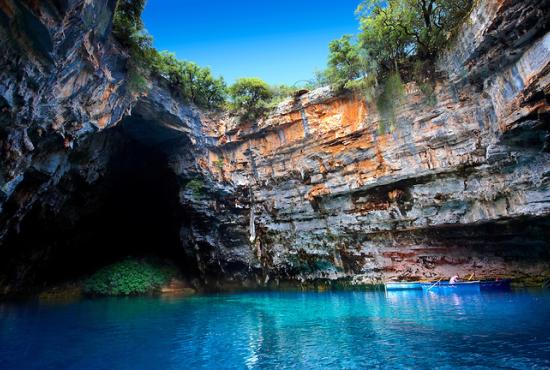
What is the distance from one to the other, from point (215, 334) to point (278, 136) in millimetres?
11116

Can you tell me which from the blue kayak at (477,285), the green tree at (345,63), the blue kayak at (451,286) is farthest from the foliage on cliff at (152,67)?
the blue kayak at (477,285)

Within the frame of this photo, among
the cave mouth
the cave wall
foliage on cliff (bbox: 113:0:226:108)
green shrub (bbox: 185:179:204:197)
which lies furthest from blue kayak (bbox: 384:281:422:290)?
foliage on cliff (bbox: 113:0:226:108)

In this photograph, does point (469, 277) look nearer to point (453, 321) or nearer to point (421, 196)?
point (421, 196)

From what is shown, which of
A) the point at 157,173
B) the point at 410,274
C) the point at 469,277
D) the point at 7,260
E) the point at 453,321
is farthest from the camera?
the point at 157,173

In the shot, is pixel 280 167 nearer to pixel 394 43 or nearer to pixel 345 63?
pixel 345 63

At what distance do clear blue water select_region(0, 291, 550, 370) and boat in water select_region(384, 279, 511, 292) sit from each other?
794 millimetres

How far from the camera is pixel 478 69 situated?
11.7 m

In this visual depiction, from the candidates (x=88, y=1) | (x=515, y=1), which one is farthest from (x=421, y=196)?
(x=88, y=1)

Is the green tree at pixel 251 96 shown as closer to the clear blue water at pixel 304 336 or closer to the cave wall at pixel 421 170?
the cave wall at pixel 421 170

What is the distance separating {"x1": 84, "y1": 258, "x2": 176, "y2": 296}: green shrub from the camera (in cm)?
2088

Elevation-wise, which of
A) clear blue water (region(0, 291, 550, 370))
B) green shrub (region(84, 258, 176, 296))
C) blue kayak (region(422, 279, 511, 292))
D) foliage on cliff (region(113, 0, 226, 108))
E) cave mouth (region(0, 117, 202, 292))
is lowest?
clear blue water (region(0, 291, 550, 370))

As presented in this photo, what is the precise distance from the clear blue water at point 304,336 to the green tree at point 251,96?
9.94 meters

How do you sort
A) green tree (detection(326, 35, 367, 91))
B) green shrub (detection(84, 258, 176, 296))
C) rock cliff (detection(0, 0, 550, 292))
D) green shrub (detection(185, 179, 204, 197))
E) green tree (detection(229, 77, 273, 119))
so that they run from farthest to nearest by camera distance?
green shrub (detection(84, 258, 176, 296)), green shrub (detection(185, 179, 204, 197)), green tree (detection(229, 77, 273, 119)), green tree (detection(326, 35, 367, 91)), rock cliff (detection(0, 0, 550, 292))

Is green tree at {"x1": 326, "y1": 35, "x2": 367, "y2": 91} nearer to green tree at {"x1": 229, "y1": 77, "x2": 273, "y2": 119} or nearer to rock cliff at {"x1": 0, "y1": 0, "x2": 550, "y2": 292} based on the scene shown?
rock cliff at {"x1": 0, "y1": 0, "x2": 550, "y2": 292}
